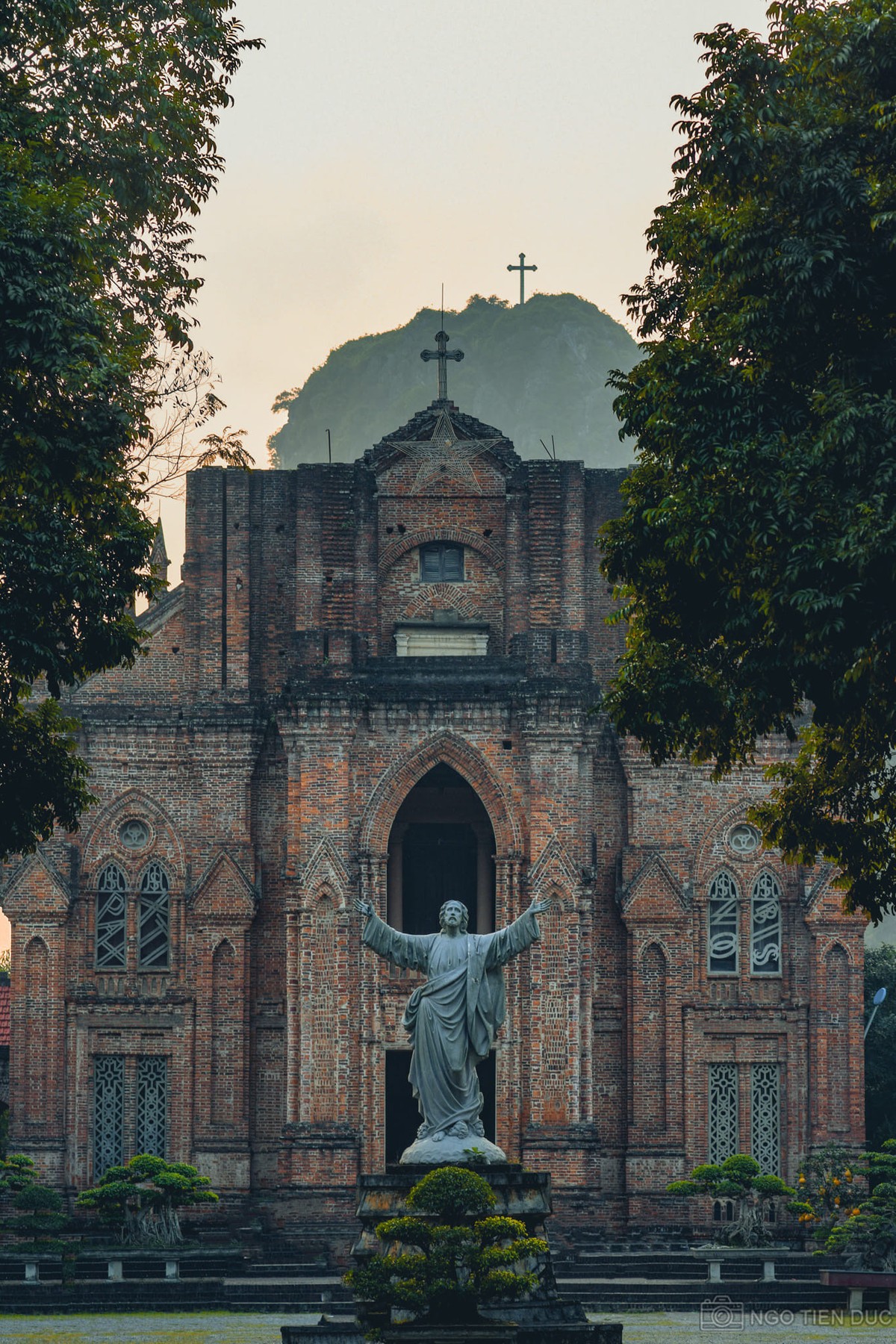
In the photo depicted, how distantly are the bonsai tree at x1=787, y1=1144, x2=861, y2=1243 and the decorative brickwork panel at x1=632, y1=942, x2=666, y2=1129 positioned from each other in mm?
2245

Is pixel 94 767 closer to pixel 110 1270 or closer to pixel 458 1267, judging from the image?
pixel 110 1270

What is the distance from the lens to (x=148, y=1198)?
92.6ft

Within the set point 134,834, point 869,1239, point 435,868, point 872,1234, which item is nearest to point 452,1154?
point 872,1234

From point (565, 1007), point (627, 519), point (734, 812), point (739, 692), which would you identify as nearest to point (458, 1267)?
point (739, 692)

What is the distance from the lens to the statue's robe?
18.3 meters

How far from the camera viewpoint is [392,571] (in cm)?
3331

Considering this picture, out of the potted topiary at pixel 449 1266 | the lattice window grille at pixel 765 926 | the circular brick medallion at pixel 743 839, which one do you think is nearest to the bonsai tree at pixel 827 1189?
the lattice window grille at pixel 765 926

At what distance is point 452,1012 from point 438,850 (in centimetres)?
1647

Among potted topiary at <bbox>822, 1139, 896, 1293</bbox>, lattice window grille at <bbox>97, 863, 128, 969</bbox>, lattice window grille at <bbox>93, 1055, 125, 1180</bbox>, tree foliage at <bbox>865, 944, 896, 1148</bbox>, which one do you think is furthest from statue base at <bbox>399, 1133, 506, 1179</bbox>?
tree foliage at <bbox>865, 944, 896, 1148</bbox>

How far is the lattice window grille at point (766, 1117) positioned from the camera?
3206cm

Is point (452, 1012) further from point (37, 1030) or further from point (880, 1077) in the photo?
point (880, 1077)

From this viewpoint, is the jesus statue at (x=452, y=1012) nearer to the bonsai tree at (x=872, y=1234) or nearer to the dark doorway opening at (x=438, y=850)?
the bonsai tree at (x=872, y=1234)

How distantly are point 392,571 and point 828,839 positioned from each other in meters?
15.6

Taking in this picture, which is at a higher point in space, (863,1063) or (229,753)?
(229,753)
